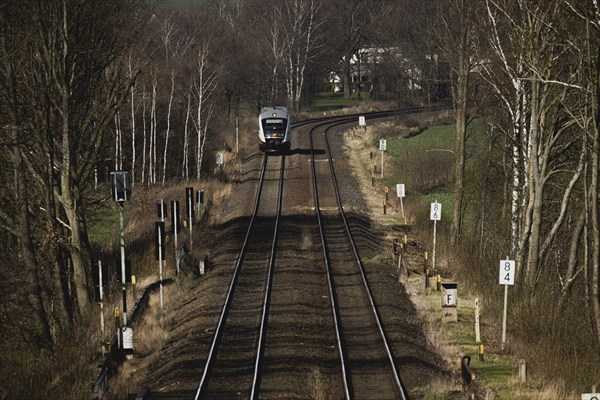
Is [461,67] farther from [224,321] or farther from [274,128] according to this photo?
[274,128]

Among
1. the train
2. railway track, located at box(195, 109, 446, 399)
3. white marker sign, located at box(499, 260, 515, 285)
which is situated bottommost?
railway track, located at box(195, 109, 446, 399)

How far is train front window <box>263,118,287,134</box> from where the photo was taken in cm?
5225

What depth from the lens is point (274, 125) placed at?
52469 mm

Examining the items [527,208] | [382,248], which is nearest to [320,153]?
[382,248]

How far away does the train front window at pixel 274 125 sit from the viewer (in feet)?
171

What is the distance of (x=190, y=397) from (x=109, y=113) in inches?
460

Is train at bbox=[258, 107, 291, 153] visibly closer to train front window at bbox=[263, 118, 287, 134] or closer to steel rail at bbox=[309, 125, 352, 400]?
train front window at bbox=[263, 118, 287, 134]

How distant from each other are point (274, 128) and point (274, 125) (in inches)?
8.6

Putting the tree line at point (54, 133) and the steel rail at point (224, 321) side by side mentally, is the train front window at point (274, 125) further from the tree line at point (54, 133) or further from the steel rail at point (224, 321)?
the tree line at point (54, 133)

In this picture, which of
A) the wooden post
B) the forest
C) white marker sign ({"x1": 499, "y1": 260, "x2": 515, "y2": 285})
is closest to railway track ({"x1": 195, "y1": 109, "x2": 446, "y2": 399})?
the wooden post

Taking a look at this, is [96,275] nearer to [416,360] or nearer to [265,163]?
[416,360]

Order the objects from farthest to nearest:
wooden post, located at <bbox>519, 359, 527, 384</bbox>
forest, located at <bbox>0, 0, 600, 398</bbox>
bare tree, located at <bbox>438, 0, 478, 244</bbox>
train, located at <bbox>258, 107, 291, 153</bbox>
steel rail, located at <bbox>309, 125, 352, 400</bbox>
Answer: train, located at <bbox>258, 107, 291, 153</bbox>
bare tree, located at <bbox>438, 0, 478, 244</bbox>
forest, located at <bbox>0, 0, 600, 398</bbox>
wooden post, located at <bbox>519, 359, 527, 384</bbox>
steel rail, located at <bbox>309, 125, 352, 400</bbox>

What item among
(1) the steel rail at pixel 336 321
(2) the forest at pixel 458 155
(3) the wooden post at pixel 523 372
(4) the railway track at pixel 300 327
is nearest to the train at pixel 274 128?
(2) the forest at pixel 458 155

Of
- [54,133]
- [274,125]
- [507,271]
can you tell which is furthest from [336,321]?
[274,125]
